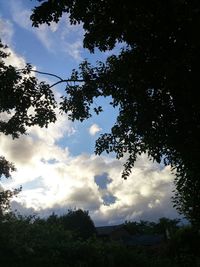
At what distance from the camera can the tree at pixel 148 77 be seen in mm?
15039

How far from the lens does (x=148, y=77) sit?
16.3 metres

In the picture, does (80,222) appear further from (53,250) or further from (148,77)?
(148,77)

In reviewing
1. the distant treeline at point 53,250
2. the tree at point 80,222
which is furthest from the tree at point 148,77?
the tree at point 80,222

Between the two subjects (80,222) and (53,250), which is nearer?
(53,250)

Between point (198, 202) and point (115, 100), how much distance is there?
701 cm

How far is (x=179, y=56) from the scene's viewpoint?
595 inches

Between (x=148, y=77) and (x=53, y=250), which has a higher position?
(x=148, y=77)

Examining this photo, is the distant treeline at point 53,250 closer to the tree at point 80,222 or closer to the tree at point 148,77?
the tree at point 148,77

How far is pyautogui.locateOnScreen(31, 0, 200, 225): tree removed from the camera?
15.0 metres

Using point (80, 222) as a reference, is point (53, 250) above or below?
below

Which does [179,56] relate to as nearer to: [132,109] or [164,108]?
[164,108]

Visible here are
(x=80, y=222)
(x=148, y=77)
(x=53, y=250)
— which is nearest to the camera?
(x=148, y=77)

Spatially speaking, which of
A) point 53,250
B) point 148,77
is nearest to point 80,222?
point 53,250

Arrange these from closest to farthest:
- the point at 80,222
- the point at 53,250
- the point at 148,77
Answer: the point at 148,77 → the point at 53,250 → the point at 80,222
